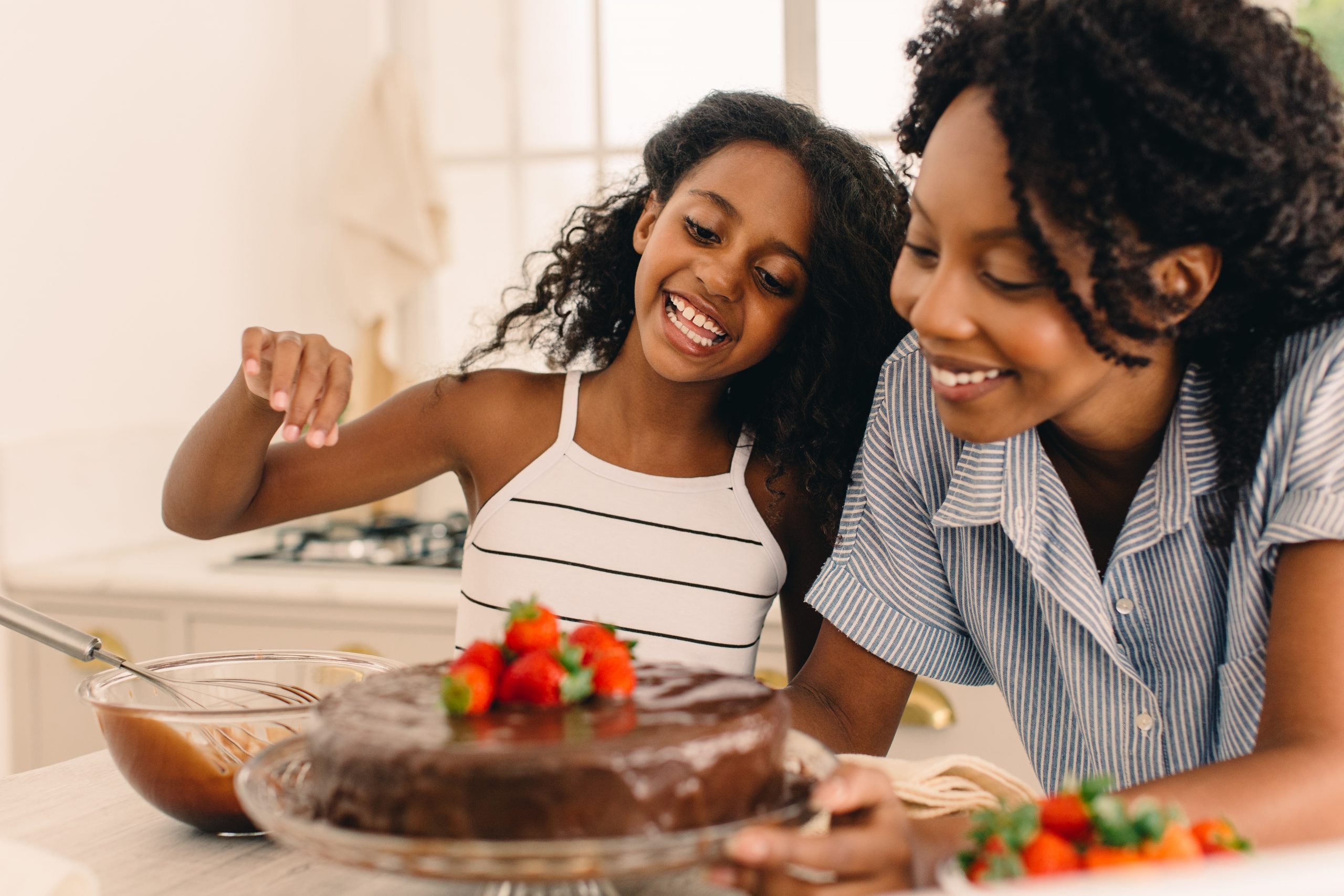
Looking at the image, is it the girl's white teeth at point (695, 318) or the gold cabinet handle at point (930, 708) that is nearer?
the girl's white teeth at point (695, 318)

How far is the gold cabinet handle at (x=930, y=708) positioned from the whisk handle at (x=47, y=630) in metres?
1.40

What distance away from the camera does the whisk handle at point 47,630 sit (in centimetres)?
87

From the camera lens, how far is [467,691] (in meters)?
0.74

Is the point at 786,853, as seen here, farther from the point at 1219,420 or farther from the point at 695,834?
the point at 1219,420

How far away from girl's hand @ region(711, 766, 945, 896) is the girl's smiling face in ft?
2.42

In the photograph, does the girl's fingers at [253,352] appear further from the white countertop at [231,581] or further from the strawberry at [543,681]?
the white countertop at [231,581]

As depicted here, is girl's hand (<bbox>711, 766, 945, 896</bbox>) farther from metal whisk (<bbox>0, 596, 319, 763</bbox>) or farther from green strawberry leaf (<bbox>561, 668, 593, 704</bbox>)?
metal whisk (<bbox>0, 596, 319, 763</bbox>)

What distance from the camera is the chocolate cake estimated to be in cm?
66

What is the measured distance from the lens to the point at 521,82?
9.45 ft

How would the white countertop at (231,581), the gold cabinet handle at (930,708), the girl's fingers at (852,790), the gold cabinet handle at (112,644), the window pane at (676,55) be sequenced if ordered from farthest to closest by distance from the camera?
the window pane at (676,55), the gold cabinet handle at (112,644), the white countertop at (231,581), the gold cabinet handle at (930,708), the girl's fingers at (852,790)

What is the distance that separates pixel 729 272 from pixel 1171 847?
909 millimetres

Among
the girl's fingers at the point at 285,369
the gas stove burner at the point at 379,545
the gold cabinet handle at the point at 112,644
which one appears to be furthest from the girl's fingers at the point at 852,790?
the gold cabinet handle at the point at 112,644

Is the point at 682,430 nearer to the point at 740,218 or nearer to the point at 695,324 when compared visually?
the point at 695,324

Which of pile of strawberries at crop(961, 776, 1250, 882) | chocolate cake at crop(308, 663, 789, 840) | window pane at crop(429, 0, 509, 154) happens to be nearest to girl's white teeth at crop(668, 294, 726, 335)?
chocolate cake at crop(308, 663, 789, 840)
